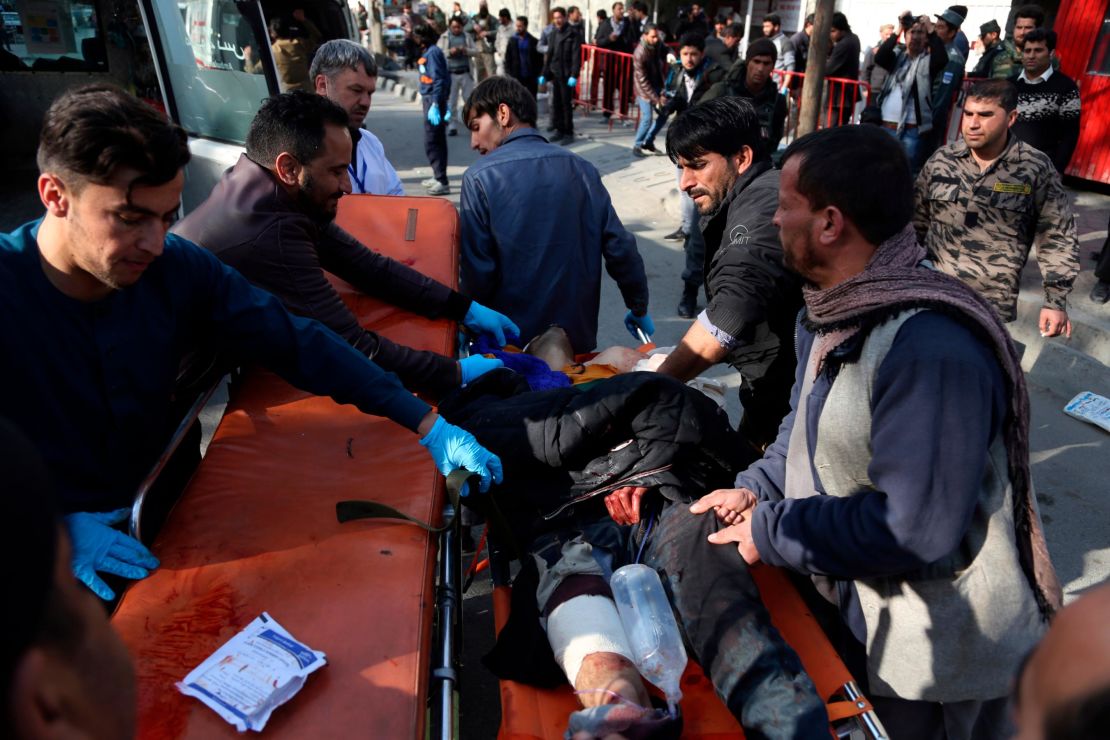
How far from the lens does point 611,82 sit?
1279 cm

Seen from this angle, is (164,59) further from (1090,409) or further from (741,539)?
(1090,409)

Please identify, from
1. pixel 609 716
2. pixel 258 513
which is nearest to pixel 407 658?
pixel 609 716

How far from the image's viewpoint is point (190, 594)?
165 cm

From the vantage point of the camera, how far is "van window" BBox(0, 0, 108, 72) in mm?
7707

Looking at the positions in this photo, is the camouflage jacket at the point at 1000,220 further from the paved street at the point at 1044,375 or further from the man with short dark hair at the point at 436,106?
the man with short dark hair at the point at 436,106

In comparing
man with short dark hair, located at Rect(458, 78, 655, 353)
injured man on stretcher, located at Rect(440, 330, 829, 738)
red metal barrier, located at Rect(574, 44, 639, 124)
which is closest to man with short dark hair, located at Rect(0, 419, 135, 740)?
injured man on stretcher, located at Rect(440, 330, 829, 738)

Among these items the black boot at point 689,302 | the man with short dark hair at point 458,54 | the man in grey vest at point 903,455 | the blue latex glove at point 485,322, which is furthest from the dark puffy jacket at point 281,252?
the man with short dark hair at point 458,54

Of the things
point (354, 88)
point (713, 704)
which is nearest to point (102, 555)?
point (713, 704)

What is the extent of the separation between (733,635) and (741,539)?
24 centimetres

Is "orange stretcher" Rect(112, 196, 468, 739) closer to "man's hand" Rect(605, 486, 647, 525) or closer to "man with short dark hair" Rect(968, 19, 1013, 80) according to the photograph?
"man's hand" Rect(605, 486, 647, 525)

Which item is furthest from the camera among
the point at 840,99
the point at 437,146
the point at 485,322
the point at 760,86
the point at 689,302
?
the point at 840,99

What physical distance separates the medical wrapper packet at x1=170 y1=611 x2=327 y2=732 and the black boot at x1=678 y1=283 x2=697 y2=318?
4501 millimetres

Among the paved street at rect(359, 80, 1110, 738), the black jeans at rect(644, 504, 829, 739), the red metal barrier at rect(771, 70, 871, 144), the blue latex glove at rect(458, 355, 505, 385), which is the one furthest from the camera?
the red metal barrier at rect(771, 70, 871, 144)

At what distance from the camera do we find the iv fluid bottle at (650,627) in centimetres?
171
